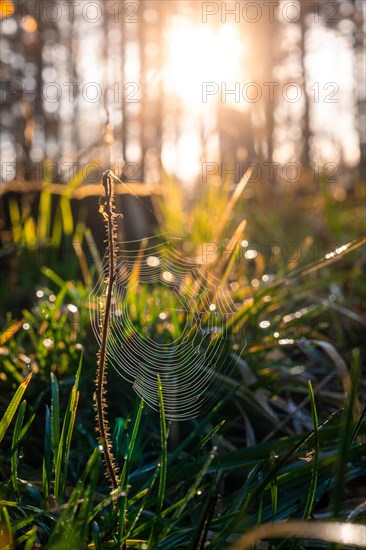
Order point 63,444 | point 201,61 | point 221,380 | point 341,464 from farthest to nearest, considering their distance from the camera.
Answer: point 201,61 → point 221,380 → point 63,444 → point 341,464

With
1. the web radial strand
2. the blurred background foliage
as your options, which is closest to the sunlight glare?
the blurred background foliage

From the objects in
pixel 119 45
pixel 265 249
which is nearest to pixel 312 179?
pixel 265 249

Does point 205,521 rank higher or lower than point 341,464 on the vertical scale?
lower

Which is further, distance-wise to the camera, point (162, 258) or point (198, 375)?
point (162, 258)

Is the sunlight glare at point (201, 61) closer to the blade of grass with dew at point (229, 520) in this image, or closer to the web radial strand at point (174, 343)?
the web radial strand at point (174, 343)

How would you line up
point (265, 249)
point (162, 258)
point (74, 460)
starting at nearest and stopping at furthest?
point (74, 460)
point (162, 258)
point (265, 249)

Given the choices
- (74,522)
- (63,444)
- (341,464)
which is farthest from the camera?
(63,444)

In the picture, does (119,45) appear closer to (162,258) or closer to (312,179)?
(312,179)

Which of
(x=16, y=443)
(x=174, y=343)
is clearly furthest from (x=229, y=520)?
(x=174, y=343)

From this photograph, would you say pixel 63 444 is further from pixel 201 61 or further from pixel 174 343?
pixel 201 61
